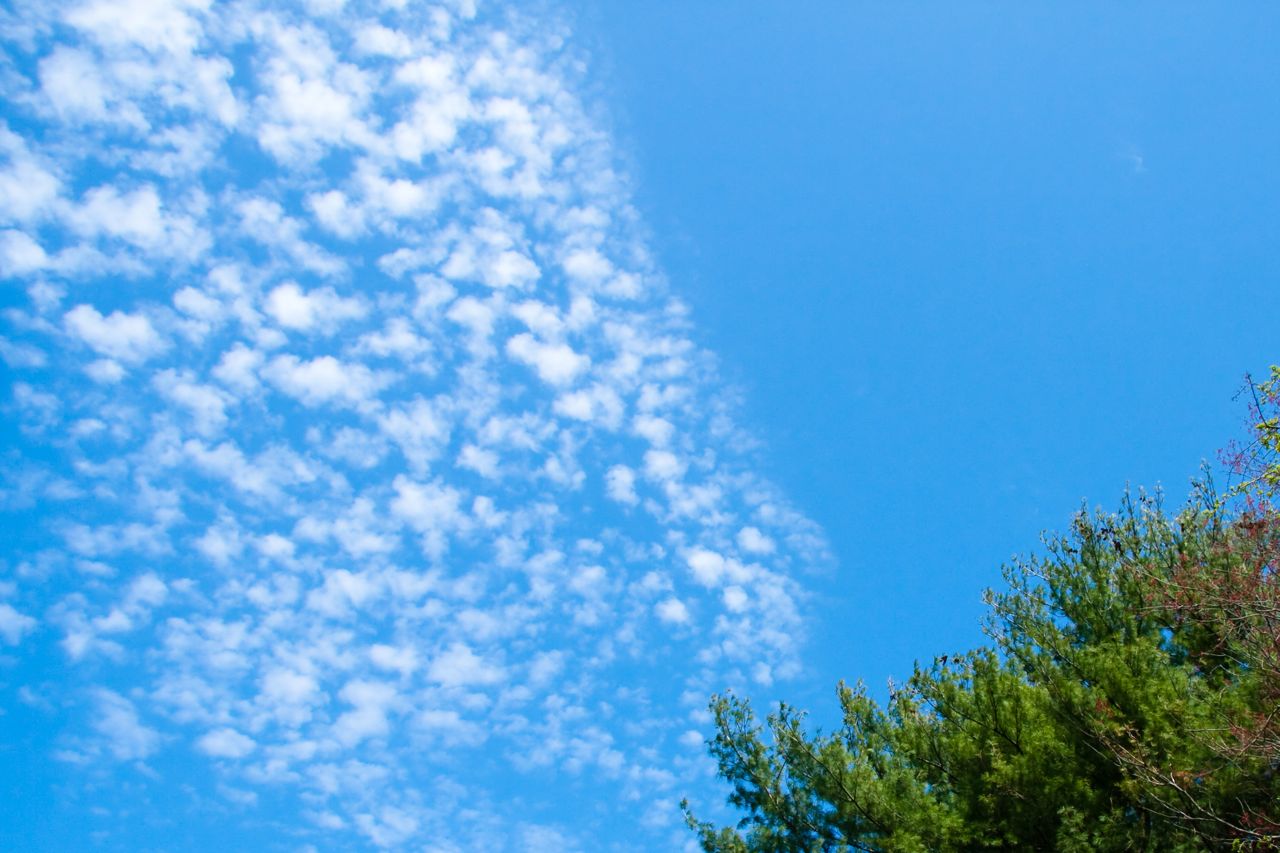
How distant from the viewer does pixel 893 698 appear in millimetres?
12883

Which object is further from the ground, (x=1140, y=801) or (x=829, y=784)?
(x=829, y=784)

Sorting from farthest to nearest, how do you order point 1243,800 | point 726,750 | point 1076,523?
point 1076,523 → point 726,750 → point 1243,800

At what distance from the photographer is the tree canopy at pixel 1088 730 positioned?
742 centimetres

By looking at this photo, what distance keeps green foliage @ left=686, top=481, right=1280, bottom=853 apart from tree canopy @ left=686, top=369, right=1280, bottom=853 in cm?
2

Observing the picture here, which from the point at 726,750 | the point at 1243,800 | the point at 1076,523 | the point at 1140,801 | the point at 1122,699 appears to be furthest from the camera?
the point at 1076,523

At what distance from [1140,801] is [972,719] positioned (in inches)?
90.3

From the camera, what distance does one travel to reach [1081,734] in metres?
8.85

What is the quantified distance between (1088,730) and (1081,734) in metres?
0.15

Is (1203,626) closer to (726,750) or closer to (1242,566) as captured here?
(1242,566)

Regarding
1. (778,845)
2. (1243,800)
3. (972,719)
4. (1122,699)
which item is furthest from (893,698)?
(1243,800)

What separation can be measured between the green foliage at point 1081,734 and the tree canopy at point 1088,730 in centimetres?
2

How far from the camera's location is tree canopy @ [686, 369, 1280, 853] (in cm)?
742

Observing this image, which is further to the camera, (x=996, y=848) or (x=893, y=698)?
(x=893, y=698)

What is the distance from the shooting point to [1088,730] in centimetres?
873
